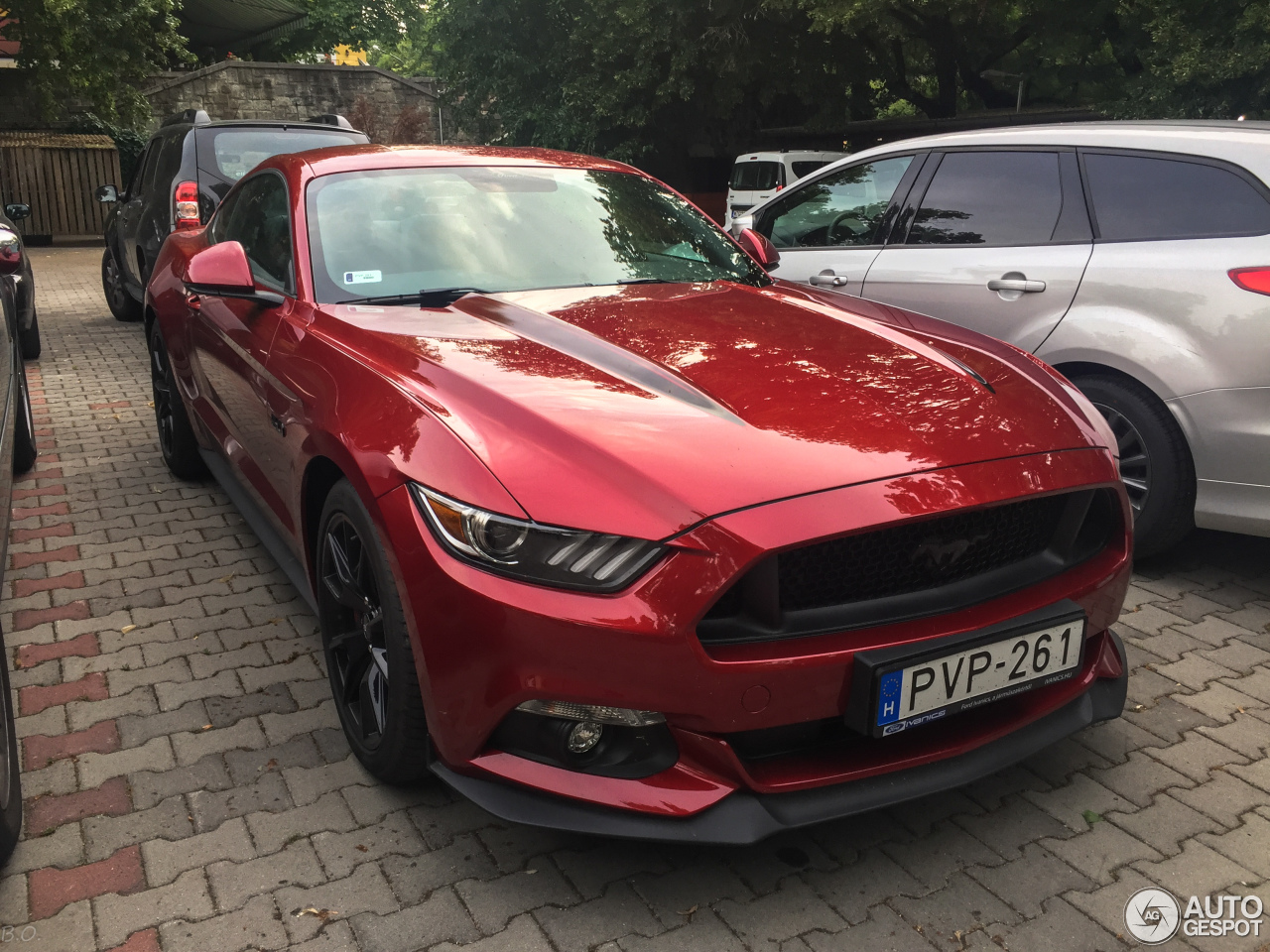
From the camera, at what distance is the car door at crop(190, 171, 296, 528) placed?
3447mm

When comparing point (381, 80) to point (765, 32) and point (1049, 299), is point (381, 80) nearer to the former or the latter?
point (765, 32)

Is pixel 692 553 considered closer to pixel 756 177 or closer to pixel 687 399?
pixel 687 399

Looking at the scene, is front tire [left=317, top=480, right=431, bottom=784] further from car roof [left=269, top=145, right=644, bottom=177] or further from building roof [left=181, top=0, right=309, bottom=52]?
building roof [left=181, top=0, right=309, bottom=52]

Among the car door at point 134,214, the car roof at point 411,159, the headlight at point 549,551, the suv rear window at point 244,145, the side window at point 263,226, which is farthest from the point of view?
the car door at point 134,214

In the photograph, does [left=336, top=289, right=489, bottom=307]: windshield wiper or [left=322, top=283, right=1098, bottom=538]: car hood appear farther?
[left=336, top=289, right=489, bottom=307]: windshield wiper

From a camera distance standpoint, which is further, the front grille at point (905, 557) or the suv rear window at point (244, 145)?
the suv rear window at point (244, 145)

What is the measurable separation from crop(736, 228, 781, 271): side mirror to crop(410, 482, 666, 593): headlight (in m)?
2.35

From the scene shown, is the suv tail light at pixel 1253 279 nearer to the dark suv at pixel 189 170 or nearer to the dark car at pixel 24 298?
the dark suv at pixel 189 170

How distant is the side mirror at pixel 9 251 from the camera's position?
721cm

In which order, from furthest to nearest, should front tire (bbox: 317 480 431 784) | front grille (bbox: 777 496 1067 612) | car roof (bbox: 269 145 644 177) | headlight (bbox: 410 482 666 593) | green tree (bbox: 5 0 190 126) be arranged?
green tree (bbox: 5 0 190 126)
car roof (bbox: 269 145 644 177)
front tire (bbox: 317 480 431 784)
front grille (bbox: 777 496 1067 612)
headlight (bbox: 410 482 666 593)

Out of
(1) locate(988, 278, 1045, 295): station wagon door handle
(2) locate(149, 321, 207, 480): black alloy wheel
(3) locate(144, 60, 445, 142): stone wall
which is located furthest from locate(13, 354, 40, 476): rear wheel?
(3) locate(144, 60, 445, 142): stone wall

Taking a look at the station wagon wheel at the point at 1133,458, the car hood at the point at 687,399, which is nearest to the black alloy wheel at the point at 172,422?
the car hood at the point at 687,399

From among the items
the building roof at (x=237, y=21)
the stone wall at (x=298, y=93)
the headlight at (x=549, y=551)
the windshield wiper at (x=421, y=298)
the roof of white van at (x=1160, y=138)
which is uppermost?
the building roof at (x=237, y=21)

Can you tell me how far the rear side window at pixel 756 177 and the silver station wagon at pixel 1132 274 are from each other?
52.4 feet
